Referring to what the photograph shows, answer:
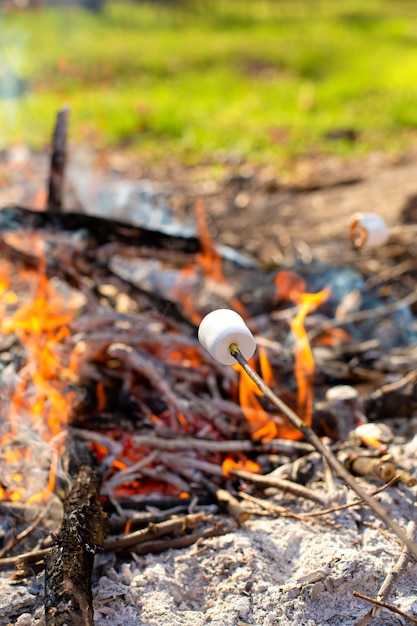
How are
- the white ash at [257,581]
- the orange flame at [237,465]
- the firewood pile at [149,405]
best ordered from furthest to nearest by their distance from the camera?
the orange flame at [237,465] → the firewood pile at [149,405] → the white ash at [257,581]

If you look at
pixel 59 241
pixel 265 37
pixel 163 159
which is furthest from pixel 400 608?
pixel 265 37

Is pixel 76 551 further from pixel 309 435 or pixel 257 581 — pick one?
pixel 309 435

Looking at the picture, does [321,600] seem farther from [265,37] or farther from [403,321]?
[265,37]

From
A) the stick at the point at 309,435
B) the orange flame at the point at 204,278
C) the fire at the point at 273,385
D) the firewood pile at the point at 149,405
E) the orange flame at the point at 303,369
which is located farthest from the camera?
the orange flame at the point at 204,278

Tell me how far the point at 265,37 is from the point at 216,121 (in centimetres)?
783

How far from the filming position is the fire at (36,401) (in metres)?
2.96

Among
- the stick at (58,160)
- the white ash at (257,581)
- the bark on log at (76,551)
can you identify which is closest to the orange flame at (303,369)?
the white ash at (257,581)

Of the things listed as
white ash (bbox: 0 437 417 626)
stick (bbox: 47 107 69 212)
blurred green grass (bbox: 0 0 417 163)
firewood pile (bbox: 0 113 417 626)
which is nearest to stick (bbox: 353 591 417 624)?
white ash (bbox: 0 437 417 626)

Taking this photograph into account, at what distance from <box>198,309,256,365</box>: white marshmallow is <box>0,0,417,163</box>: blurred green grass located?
24.6 ft

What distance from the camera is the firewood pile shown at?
9.07 feet

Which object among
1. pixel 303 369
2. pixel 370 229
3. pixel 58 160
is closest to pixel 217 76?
pixel 58 160

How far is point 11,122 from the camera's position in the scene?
11.0 meters

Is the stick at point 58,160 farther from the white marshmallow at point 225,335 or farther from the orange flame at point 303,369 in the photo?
the white marshmallow at point 225,335

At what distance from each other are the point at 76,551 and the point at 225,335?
1.02 metres
